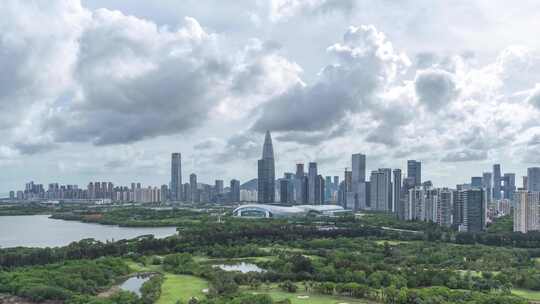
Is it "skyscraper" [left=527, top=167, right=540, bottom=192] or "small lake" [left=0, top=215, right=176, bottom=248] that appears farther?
"skyscraper" [left=527, top=167, right=540, bottom=192]

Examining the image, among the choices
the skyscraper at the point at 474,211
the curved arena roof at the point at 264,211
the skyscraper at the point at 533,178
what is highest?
the skyscraper at the point at 533,178

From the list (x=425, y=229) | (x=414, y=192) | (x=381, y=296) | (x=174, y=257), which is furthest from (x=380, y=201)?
(x=381, y=296)

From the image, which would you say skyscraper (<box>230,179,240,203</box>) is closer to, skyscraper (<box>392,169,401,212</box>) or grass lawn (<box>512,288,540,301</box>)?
skyscraper (<box>392,169,401,212</box>)

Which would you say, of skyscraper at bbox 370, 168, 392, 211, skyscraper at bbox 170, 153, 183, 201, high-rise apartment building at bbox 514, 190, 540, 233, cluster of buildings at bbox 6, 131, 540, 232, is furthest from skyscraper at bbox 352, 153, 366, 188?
high-rise apartment building at bbox 514, 190, 540, 233

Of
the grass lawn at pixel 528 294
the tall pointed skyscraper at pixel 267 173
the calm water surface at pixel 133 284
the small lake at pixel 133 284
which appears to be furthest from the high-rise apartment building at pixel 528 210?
the tall pointed skyscraper at pixel 267 173

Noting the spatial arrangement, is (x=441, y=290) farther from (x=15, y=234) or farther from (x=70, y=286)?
(x=15, y=234)

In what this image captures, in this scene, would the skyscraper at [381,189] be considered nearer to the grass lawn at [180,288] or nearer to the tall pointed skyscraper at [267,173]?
the tall pointed skyscraper at [267,173]

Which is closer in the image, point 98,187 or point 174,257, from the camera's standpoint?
point 174,257
